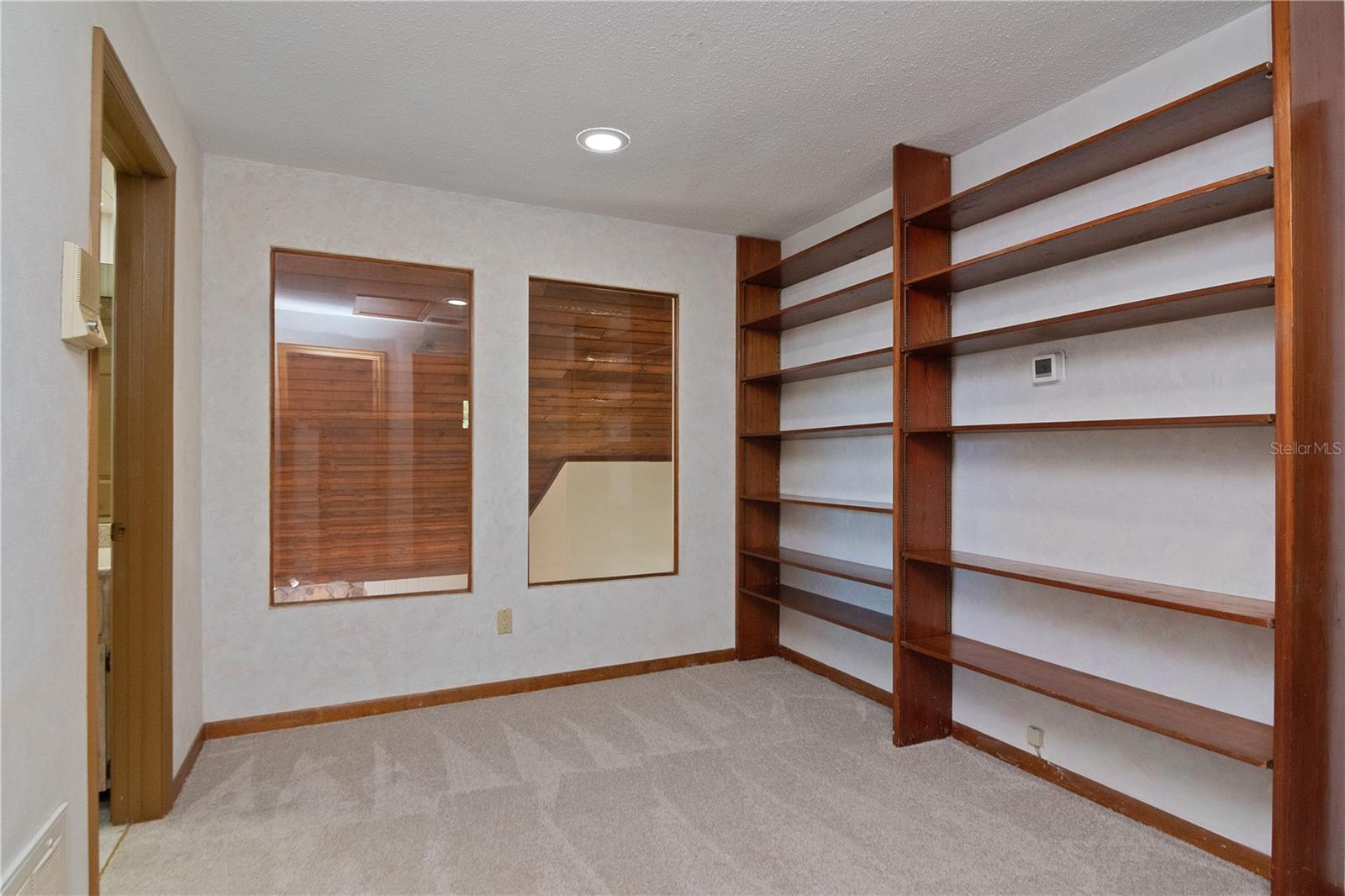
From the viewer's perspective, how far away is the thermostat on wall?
8.12 ft

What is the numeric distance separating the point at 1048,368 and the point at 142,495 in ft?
10.1

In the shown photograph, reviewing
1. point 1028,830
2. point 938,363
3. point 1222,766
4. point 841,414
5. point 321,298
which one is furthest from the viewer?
point 841,414

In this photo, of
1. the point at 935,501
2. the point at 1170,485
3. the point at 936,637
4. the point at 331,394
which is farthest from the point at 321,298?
the point at 1170,485

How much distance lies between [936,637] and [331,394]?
2.80m

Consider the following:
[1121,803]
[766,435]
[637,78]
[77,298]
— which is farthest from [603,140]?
[1121,803]

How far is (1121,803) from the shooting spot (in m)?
2.26

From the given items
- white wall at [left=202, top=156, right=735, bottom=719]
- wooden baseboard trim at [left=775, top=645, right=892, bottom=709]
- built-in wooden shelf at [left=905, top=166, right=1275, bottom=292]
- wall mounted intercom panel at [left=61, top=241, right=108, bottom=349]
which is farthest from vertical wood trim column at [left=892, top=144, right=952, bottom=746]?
wall mounted intercom panel at [left=61, top=241, right=108, bottom=349]

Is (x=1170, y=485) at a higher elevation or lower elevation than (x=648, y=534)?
higher

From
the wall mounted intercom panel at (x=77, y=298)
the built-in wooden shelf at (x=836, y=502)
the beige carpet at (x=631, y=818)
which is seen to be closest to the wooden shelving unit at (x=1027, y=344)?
the built-in wooden shelf at (x=836, y=502)

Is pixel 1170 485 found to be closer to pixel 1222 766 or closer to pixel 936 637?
pixel 1222 766

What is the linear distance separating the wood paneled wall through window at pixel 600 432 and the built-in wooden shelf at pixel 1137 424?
5.07 feet

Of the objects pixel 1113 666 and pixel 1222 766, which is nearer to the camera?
pixel 1222 766

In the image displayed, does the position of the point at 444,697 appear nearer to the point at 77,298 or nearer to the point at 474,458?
the point at 474,458

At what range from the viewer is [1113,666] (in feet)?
7.56
